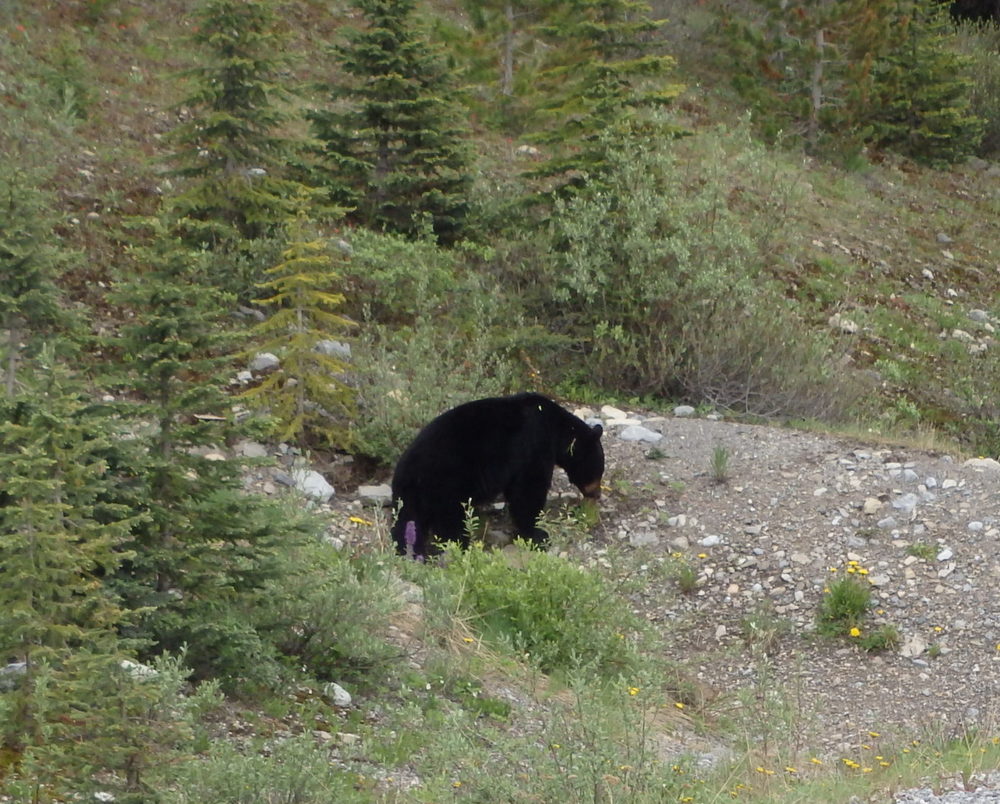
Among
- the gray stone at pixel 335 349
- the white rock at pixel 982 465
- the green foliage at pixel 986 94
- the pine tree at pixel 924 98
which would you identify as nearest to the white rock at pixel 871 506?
the white rock at pixel 982 465

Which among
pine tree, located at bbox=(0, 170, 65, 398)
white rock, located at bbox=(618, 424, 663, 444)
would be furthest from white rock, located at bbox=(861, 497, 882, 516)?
pine tree, located at bbox=(0, 170, 65, 398)

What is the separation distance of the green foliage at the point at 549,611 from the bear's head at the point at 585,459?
6.99 feet

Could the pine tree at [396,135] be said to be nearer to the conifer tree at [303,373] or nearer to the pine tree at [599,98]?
the pine tree at [599,98]

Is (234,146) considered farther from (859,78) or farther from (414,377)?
(859,78)

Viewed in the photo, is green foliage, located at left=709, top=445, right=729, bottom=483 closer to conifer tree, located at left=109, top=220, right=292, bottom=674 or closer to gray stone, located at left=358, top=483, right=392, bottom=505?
gray stone, located at left=358, top=483, right=392, bottom=505

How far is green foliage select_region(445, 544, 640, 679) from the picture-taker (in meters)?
6.91

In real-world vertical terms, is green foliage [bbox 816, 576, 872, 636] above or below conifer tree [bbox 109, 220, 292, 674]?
below

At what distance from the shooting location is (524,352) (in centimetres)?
1216

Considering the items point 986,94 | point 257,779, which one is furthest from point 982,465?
point 986,94

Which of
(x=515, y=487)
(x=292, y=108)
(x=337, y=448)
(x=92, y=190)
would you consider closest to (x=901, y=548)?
(x=515, y=487)

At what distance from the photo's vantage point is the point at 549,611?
7105 millimetres

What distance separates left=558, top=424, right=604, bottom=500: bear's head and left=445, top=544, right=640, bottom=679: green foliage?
2.13 meters

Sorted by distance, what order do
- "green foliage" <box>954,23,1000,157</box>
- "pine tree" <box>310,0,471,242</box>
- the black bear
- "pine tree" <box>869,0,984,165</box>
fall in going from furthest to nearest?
"green foliage" <box>954,23,1000,157</box>, "pine tree" <box>869,0,984,165</box>, "pine tree" <box>310,0,471,242</box>, the black bear

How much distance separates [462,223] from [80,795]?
9894 millimetres
